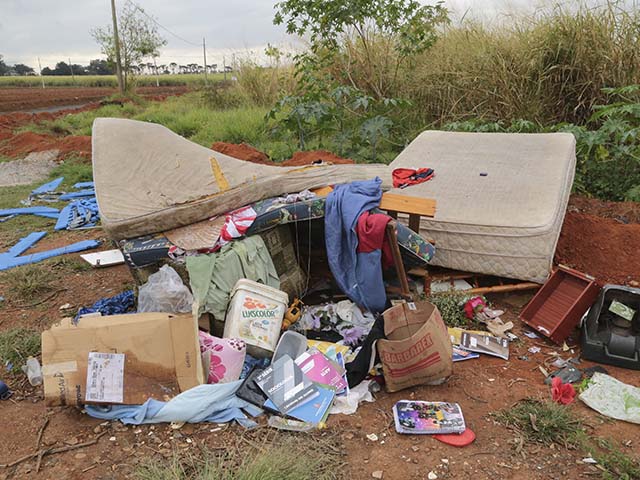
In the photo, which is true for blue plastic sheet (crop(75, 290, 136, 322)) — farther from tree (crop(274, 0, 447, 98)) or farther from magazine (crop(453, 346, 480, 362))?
tree (crop(274, 0, 447, 98))

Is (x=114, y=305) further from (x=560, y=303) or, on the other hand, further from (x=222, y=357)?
(x=560, y=303)

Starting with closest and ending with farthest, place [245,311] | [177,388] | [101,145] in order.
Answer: [177,388] < [245,311] < [101,145]

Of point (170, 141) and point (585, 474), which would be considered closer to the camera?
point (585, 474)

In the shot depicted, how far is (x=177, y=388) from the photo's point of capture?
2293mm

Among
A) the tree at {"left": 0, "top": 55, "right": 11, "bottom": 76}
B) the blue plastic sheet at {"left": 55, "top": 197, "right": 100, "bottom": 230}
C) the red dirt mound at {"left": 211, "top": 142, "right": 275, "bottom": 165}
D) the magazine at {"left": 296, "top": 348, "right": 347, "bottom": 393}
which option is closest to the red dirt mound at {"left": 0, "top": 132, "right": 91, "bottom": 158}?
the blue plastic sheet at {"left": 55, "top": 197, "right": 100, "bottom": 230}

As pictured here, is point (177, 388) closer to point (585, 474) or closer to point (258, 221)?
point (258, 221)

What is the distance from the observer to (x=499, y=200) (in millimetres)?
3441

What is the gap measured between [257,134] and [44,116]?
31.4 feet

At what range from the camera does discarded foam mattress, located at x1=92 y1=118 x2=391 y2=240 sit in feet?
9.96

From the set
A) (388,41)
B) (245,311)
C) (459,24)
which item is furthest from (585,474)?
(459,24)

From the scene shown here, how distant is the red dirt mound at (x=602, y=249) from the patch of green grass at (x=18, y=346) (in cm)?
370

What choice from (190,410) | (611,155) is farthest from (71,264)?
(611,155)

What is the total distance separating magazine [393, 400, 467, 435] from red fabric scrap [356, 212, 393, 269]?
97cm

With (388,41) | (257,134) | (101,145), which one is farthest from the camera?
(257,134)
